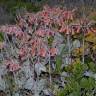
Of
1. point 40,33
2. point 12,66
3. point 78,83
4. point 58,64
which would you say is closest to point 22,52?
point 12,66

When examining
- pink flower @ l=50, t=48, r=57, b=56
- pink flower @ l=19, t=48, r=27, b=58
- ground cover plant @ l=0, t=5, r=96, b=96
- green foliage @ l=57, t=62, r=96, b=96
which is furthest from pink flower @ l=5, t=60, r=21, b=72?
green foliage @ l=57, t=62, r=96, b=96

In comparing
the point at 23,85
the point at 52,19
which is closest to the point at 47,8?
the point at 52,19

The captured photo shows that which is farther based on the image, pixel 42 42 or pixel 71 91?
pixel 42 42

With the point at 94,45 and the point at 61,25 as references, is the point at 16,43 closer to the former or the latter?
the point at 61,25

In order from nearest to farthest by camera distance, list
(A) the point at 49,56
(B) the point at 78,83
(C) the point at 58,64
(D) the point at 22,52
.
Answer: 1. (B) the point at 78,83
2. (C) the point at 58,64
3. (A) the point at 49,56
4. (D) the point at 22,52

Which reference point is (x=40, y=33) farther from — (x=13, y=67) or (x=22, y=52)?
(x=13, y=67)

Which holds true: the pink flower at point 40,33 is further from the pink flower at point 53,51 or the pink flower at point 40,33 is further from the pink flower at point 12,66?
the pink flower at point 12,66

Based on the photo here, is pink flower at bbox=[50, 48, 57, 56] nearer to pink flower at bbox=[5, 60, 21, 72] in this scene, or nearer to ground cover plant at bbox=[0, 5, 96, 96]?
ground cover plant at bbox=[0, 5, 96, 96]

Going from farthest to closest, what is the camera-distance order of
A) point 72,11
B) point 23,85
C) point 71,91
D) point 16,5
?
point 16,5
point 72,11
point 23,85
point 71,91
